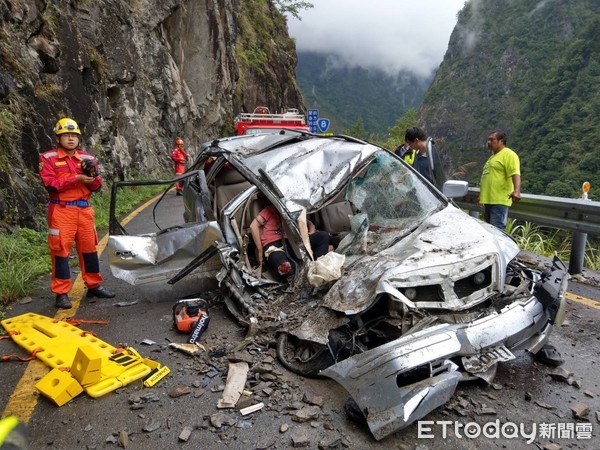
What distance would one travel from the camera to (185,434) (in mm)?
2357

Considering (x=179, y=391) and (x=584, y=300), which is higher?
(x=179, y=391)

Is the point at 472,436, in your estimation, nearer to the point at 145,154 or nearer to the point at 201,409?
the point at 201,409

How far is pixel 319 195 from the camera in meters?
4.05

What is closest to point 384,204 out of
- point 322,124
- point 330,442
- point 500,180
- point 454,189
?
point 454,189

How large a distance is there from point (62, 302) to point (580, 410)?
4298 millimetres

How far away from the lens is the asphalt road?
2330 millimetres

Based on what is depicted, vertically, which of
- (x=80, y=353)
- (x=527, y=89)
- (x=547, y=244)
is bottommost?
(x=547, y=244)

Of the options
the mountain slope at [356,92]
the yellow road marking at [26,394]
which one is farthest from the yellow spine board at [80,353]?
the mountain slope at [356,92]

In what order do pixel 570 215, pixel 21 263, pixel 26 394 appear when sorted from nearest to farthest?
1. pixel 26 394
2. pixel 21 263
3. pixel 570 215

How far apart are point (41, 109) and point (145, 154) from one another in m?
8.66

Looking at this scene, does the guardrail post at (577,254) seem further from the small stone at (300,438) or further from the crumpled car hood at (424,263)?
the small stone at (300,438)

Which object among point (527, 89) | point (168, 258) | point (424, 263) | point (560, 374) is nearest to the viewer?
point (424, 263)

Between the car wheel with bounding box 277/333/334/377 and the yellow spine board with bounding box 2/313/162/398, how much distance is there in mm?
920

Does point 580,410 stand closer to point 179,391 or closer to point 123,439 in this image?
point 179,391
